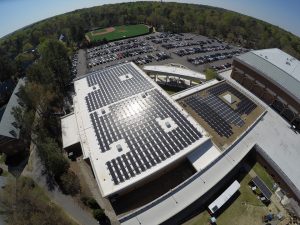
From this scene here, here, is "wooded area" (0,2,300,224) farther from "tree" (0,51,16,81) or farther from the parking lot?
the parking lot

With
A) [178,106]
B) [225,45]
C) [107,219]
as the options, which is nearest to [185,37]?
[225,45]

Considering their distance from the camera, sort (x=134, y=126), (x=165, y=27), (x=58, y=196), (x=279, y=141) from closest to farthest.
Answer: (x=58, y=196) → (x=134, y=126) → (x=279, y=141) → (x=165, y=27)

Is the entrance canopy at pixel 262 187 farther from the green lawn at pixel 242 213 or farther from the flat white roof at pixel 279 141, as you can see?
the flat white roof at pixel 279 141

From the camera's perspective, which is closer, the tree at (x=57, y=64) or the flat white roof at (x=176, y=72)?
the flat white roof at (x=176, y=72)

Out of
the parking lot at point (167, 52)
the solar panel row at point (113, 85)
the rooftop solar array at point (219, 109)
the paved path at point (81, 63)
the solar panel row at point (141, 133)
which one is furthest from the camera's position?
the parking lot at point (167, 52)

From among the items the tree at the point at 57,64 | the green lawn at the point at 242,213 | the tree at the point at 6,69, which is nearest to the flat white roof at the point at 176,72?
the tree at the point at 57,64

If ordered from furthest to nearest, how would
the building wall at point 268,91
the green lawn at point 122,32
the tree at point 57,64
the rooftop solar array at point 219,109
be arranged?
1. the green lawn at point 122,32
2. the tree at point 57,64
3. the building wall at point 268,91
4. the rooftop solar array at point 219,109

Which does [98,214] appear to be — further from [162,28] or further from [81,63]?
[162,28]

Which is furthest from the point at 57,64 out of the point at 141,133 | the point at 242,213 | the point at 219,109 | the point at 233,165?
the point at 242,213
